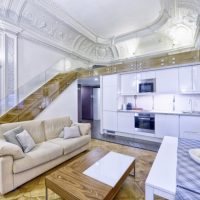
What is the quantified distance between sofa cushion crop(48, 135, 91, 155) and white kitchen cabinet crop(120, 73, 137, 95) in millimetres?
2255

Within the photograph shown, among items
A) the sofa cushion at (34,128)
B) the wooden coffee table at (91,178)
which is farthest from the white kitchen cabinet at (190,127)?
the sofa cushion at (34,128)

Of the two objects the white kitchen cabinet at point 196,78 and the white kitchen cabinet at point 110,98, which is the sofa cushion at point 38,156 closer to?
the white kitchen cabinet at point 110,98

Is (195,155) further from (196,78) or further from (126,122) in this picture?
(126,122)

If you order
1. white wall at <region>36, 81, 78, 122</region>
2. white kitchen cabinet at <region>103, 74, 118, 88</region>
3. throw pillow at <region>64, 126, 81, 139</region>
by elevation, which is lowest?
throw pillow at <region>64, 126, 81, 139</region>

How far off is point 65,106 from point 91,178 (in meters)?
3.58

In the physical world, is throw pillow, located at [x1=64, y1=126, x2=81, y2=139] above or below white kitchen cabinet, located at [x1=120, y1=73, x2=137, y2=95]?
below

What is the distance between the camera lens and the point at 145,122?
411 centimetres

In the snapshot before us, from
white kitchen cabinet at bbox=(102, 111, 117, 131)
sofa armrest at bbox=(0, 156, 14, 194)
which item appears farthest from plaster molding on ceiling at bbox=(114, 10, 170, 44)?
sofa armrest at bbox=(0, 156, 14, 194)

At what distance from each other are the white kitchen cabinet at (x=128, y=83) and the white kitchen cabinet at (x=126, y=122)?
2.53ft

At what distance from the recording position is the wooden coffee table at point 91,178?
132cm

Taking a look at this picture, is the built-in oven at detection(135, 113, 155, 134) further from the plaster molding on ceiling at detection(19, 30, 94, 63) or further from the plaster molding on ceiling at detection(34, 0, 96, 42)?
the plaster molding on ceiling at detection(19, 30, 94, 63)

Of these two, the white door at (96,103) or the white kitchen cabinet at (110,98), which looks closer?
the white kitchen cabinet at (110,98)

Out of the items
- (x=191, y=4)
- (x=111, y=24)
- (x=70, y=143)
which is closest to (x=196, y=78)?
(x=191, y=4)

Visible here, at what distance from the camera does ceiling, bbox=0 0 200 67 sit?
437cm
